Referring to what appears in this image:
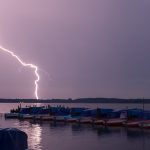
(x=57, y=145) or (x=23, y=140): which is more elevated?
(x=23, y=140)

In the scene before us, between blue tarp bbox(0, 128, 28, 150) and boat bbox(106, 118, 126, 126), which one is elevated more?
blue tarp bbox(0, 128, 28, 150)

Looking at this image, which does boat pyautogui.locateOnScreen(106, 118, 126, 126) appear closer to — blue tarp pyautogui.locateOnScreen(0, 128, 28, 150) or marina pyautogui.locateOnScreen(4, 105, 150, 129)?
marina pyautogui.locateOnScreen(4, 105, 150, 129)

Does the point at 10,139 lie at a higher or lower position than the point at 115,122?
higher

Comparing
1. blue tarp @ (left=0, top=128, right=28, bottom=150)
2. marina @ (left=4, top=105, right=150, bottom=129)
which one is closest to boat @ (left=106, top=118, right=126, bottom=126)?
marina @ (left=4, top=105, right=150, bottom=129)

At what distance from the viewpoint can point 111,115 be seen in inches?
2854

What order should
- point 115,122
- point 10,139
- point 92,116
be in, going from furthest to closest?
point 92,116 → point 115,122 → point 10,139

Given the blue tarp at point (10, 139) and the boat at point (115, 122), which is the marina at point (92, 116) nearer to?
the boat at point (115, 122)

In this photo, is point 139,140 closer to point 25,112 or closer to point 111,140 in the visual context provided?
point 111,140

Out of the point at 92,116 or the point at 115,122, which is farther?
the point at 92,116

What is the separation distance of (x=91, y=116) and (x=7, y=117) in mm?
32259

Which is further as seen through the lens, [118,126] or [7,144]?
[118,126]

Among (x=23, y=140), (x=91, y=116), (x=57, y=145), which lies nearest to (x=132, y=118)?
(x=91, y=116)

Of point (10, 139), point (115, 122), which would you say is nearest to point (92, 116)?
point (115, 122)

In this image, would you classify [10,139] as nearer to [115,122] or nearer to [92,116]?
[115,122]
